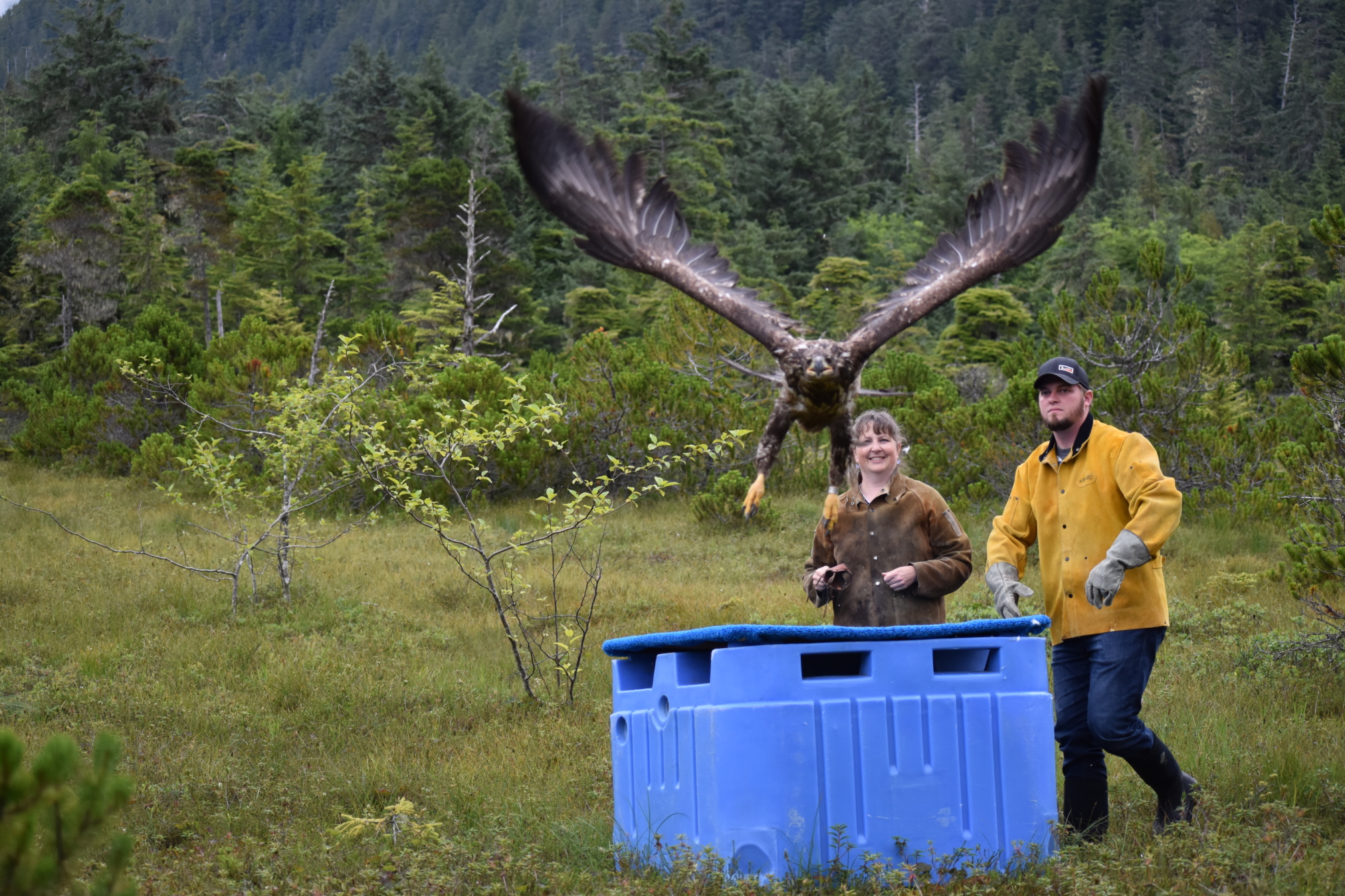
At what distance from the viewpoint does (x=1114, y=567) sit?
4113mm

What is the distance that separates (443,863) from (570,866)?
1.61 feet

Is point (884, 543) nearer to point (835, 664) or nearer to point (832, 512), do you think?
point (832, 512)

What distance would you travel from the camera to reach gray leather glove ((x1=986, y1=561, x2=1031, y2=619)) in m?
4.50

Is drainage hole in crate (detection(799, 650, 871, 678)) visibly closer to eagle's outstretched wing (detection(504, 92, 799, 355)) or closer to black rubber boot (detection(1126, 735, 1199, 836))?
black rubber boot (detection(1126, 735, 1199, 836))

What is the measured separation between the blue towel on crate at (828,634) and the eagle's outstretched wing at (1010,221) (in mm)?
3195

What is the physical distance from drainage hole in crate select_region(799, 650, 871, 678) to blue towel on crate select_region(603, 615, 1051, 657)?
0.50ft

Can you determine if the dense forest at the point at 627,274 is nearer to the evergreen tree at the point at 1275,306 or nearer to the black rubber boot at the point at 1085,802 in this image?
the evergreen tree at the point at 1275,306

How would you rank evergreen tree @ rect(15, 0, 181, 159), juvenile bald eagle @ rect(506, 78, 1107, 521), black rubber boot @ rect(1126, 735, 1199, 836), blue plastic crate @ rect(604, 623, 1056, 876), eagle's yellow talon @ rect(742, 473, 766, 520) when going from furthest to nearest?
evergreen tree @ rect(15, 0, 181, 159), juvenile bald eagle @ rect(506, 78, 1107, 521), eagle's yellow talon @ rect(742, 473, 766, 520), black rubber boot @ rect(1126, 735, 1199, 836), blue plastic crate @ rect(604, 623, 1056, 876)

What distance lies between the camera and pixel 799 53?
110m

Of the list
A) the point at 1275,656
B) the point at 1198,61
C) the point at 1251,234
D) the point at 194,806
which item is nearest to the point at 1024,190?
the point at 1275,656

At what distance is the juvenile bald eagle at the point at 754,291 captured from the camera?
6996 mm

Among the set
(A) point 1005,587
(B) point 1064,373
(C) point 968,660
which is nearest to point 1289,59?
(B) point 1064,373

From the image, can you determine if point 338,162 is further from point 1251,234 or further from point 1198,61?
point 1198,61

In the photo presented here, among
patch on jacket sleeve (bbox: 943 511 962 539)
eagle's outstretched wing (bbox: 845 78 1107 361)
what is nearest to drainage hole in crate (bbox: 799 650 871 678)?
patch on jacket sleeve (bbox: 943 511 962 539)
